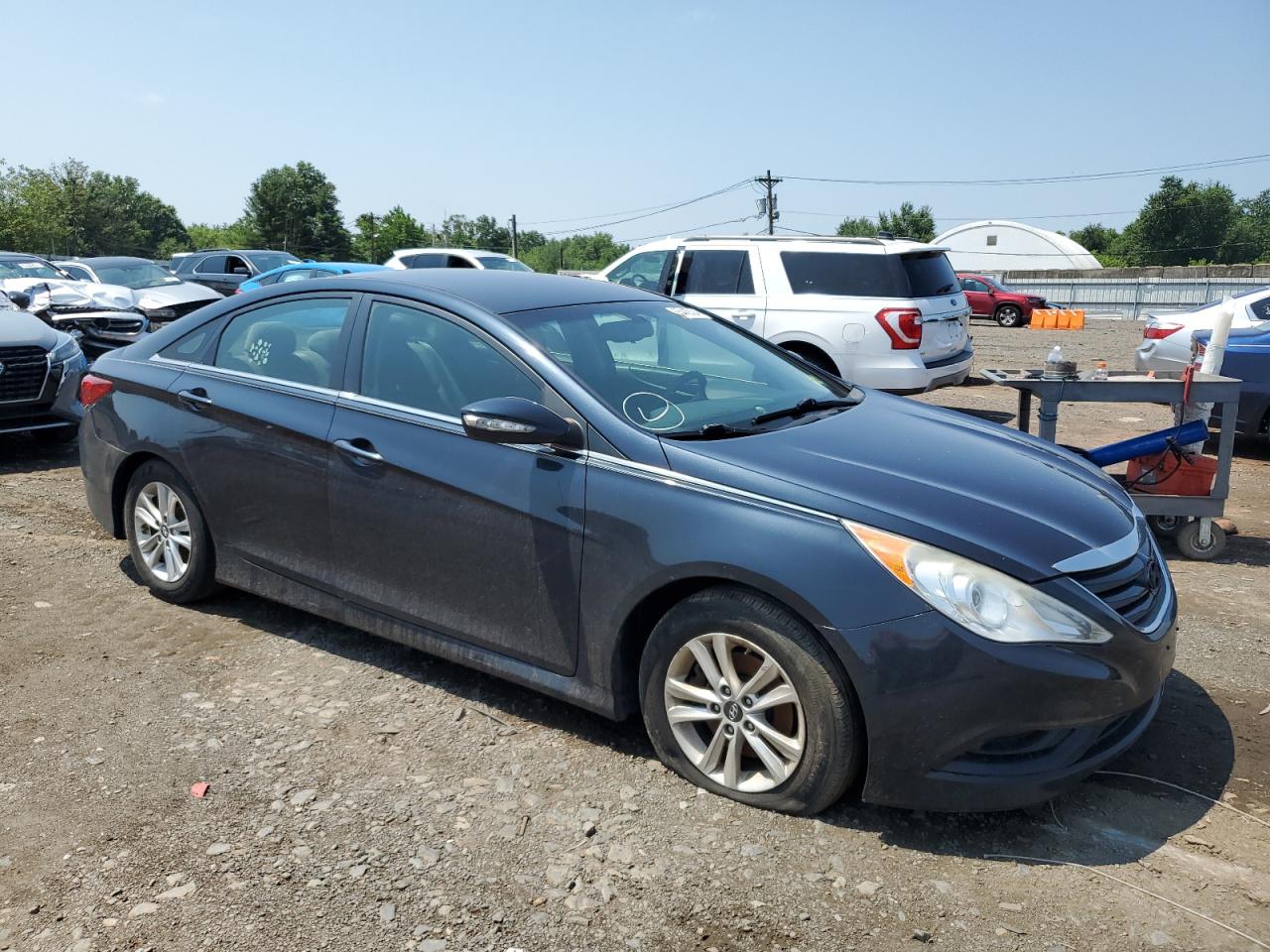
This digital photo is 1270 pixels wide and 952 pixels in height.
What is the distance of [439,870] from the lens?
3.03 meters

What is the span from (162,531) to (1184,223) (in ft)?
375

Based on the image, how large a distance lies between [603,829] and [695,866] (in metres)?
0.34

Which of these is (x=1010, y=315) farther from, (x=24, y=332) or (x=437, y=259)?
(x=24, y=332)

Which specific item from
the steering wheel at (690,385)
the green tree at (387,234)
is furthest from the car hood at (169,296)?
the green tree at (387,234)

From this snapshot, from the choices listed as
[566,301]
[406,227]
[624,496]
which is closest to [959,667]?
[624,496]

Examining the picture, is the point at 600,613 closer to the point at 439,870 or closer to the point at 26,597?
the point at 439,870

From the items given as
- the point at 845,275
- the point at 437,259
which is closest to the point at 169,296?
the point at 437,259

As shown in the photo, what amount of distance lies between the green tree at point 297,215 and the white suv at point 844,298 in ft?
293

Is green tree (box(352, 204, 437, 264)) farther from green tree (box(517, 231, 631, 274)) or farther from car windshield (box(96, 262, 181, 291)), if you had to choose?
car windshield (box(96, 262, 181, 291))

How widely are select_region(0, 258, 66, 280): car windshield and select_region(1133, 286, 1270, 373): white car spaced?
13.7 meters

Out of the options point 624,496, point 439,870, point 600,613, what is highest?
point 624,496

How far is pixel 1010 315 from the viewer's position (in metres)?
32.2

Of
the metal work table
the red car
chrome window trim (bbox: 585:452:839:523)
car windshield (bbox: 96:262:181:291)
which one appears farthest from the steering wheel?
the red car

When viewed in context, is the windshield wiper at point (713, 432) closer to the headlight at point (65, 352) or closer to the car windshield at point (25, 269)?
the headlight at point (65, 352)
